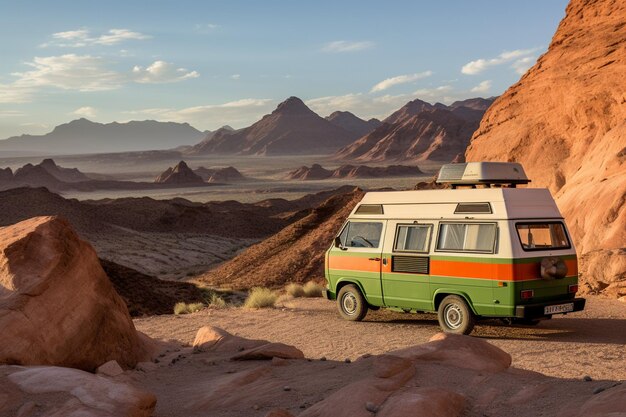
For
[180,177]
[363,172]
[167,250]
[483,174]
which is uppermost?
[363,172]

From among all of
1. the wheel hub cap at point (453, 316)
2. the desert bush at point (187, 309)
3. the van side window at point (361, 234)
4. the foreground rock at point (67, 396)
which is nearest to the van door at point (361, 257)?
the van side window at point (361, 234)

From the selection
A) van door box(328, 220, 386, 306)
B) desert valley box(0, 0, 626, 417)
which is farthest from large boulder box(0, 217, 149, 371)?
van door box(328, 220, 386, 306)

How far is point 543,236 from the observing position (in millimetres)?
13797

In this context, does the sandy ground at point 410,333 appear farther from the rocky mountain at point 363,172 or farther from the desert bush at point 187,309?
the rocky mountain at point 363,172

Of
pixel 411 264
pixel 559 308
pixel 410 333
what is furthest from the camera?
pixel 411 264

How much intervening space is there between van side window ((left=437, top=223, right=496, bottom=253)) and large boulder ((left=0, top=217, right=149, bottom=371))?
5.60m

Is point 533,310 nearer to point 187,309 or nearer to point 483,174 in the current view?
point 483,174

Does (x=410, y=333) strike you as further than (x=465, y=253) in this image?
Yes

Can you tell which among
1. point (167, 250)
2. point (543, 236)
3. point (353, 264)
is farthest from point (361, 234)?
point (167, 250)

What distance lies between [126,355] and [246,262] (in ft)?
81.7

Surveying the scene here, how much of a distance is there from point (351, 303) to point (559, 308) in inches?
171

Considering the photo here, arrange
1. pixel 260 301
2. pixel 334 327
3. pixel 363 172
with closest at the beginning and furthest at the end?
pixel 334 327, pixel 260 301, pixel 363 172

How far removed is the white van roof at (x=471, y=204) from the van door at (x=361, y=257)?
1.44 feet

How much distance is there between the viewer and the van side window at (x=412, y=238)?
564 inches
